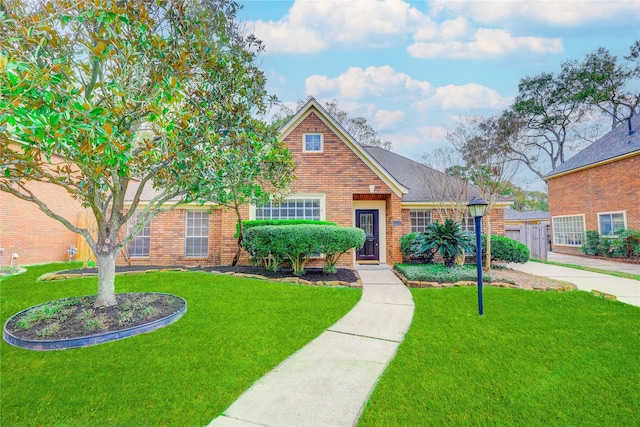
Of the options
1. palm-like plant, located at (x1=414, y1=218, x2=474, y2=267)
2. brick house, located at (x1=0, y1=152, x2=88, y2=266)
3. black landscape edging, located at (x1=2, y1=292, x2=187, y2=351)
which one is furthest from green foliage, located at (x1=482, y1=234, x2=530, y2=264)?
brick house, located at (x1=0, y1=152, x2=88, y2=266)

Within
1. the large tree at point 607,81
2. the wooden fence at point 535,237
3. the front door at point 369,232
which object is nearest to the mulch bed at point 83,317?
the front door at point 369,232

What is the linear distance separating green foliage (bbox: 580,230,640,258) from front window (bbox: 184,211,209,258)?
62.4 feet

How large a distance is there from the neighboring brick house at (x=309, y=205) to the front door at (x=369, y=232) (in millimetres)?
598

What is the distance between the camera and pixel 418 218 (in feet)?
40.8

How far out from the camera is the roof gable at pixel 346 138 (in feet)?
37.1

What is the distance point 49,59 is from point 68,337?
3.98 meters

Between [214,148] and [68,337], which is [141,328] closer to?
[68,337]

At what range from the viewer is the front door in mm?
12250

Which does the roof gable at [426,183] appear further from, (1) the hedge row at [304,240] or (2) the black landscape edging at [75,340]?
(2) the black landscape edging at [75,340]

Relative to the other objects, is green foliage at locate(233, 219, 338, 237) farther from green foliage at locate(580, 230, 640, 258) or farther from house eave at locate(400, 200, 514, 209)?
green foliage at locate(580, 230, 640, 258)

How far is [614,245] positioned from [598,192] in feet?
10.6

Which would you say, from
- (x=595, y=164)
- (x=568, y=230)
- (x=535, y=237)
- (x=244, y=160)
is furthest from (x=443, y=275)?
(x=568, y=230)

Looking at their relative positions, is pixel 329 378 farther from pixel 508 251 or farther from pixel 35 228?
pixel 35 228

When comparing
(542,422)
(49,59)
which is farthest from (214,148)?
(542,422)
